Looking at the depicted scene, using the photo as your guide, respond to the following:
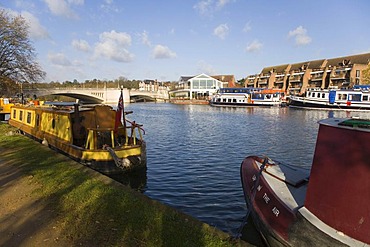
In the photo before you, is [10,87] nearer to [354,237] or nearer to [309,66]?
[354,237]

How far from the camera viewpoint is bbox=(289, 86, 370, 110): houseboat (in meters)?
58.4

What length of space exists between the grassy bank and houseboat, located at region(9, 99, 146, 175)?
270 centimetres

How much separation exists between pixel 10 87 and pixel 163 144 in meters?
25.4

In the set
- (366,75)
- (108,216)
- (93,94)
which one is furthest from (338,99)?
(93,94)

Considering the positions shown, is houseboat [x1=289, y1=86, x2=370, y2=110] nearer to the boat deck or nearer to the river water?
the river water

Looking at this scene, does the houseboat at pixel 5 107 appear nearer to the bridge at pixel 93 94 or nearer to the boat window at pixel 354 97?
the bridge at pixel 93 94

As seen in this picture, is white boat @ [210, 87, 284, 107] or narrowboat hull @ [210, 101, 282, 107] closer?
narrowboat hull @ [210, 101, 282, 107]

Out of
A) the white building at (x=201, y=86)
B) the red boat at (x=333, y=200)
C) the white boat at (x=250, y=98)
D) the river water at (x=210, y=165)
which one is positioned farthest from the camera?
the white building at (x=201, y=86)

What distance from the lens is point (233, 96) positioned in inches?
3174

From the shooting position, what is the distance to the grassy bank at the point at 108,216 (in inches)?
213

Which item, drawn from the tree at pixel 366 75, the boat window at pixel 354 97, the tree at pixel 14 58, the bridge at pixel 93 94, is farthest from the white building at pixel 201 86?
the tree at pixel 14 58

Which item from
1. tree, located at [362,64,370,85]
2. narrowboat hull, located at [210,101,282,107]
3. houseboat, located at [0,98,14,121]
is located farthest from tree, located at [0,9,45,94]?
tree, located at [362,64,370,85]

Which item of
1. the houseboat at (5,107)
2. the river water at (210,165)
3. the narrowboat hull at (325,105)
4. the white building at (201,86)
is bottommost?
the river water at (210,165)

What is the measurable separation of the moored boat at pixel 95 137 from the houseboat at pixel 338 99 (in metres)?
57.5
